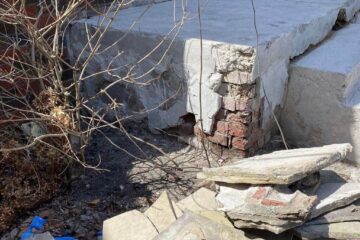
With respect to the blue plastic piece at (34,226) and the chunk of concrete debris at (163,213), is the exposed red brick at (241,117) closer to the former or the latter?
the chunk of concrete debris at (163,213)

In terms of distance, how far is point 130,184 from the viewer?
A: 2896mm

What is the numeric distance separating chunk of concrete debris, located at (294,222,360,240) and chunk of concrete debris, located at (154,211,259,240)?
0.89ft

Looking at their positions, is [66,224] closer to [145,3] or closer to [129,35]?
[129,35]

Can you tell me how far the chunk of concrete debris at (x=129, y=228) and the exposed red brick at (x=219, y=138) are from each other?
911mm

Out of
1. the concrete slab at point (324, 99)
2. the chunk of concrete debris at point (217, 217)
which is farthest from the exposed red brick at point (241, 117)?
the chunk of concrete debris at point (217, 217)

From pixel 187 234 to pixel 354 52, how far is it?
82.0 inches

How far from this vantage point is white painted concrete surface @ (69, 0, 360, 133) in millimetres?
2879

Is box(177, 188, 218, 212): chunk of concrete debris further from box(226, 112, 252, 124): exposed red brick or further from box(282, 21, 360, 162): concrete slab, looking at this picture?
box(282, 21, 360, 162): concrete slab

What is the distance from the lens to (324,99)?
314 centimetres

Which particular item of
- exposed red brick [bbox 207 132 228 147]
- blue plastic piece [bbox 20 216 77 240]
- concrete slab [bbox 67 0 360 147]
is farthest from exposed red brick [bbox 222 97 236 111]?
blue plastic piece [bbox 20 216 77 240]

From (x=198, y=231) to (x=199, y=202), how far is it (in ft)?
1.29

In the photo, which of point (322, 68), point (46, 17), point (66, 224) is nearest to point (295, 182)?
point (322, 68)

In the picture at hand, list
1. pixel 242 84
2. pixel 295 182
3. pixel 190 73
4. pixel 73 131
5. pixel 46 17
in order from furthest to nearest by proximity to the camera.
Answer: pixel 46 17
pixel 190 73
pixel 242 84
pixel 73 131
pixel 295 182

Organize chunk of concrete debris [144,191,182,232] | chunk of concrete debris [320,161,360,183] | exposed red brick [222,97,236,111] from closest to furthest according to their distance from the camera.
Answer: chunk of concrete debris [144,191,182,232], chunk of concrete debris [320,161,360,183], exposed red brick [222,97,236,111]
